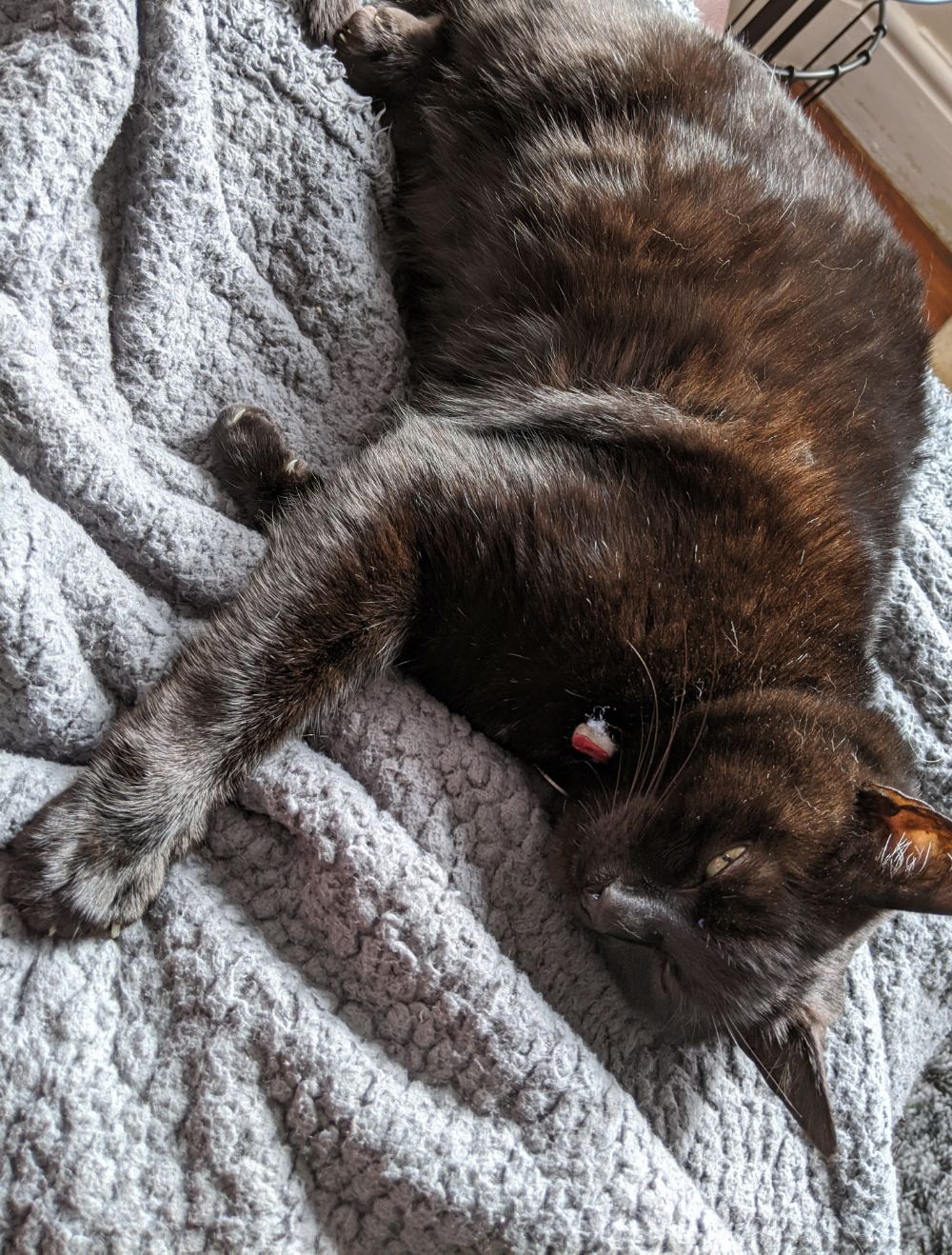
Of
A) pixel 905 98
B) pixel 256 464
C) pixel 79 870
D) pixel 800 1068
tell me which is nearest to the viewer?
pixel 79 870

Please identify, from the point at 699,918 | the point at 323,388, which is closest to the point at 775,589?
the point at 699,918

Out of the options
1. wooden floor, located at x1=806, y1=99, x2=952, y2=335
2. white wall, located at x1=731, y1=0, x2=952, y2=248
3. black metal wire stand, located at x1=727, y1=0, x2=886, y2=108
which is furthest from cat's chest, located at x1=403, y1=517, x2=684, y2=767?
white wall, located at x1=731, y1=0, x2=952, y2=248

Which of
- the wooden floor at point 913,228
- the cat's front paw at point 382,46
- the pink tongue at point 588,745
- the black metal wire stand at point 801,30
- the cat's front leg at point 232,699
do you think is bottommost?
the cat's front leg at point 232,699

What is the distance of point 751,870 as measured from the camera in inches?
37.3

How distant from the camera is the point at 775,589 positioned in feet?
3.45

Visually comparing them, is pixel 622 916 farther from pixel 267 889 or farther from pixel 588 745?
pixel 267 889

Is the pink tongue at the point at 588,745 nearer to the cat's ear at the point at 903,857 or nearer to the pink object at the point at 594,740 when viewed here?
the pink object at the point at 594,740

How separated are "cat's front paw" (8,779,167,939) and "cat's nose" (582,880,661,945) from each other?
416 mm

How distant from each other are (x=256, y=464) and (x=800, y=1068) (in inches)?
33.3

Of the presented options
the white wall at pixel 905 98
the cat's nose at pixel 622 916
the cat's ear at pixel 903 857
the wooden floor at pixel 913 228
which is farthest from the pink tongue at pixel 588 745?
the white wall at pixel 905 98

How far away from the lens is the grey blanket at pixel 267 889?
85 centimetres

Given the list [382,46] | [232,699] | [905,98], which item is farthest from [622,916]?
[905,98]

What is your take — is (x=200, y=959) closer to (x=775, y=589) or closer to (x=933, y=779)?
(x=775, y=589)

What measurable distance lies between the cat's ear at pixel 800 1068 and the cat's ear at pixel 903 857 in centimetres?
18
